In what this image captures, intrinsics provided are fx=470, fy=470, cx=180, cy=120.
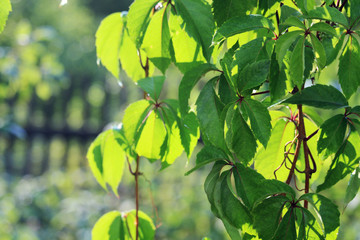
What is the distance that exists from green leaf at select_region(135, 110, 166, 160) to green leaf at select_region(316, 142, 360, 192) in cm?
22

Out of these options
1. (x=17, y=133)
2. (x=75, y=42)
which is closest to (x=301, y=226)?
(x=17, y=133)

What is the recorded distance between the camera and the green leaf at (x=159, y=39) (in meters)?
0.57

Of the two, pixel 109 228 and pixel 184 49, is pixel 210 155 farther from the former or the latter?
pixel 109 228

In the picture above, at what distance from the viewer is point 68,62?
6875mm

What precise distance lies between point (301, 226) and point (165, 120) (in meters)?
0.24

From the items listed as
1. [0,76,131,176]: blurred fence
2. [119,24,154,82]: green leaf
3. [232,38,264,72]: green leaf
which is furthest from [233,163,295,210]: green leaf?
[0,76,131,176]: blurred fence

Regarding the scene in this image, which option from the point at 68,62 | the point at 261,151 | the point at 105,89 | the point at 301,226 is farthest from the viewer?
the point at 68,62

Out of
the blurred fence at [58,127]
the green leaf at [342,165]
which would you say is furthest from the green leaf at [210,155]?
the blurred fence at [58,127]

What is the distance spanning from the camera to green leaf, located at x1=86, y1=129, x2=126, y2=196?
28.4 inches

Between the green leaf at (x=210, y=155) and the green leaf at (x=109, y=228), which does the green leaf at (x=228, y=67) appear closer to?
the green leaf at (x=210, y=155)

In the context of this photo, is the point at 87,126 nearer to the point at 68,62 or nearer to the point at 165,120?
the point at 68,62

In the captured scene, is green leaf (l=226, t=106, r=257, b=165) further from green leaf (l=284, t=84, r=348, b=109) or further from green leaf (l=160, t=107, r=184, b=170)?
green leaf (l=160, t=107, r=184, b=170)

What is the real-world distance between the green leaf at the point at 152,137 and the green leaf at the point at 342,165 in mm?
223

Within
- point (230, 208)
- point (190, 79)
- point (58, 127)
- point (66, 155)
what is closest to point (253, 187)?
point (230, 208)
